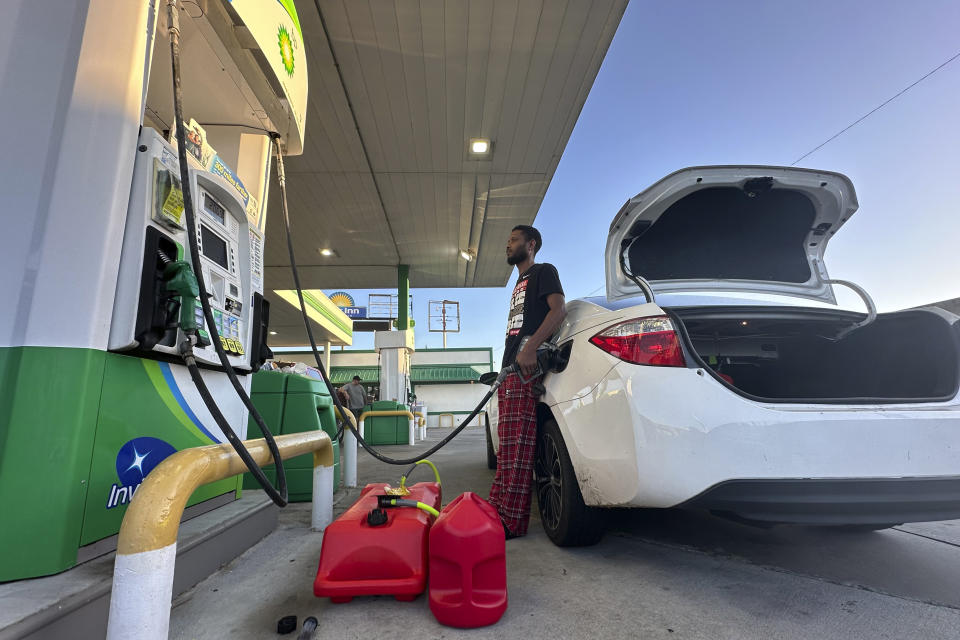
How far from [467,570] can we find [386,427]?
8945 millimetres

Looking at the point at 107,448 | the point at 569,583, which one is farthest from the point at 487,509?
the point at 107,448

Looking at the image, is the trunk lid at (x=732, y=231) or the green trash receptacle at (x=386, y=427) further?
the green trash receptacle at (x=386, y=427)

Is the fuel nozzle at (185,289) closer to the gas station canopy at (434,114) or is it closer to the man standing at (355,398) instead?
the gas station canopy at (434,114)

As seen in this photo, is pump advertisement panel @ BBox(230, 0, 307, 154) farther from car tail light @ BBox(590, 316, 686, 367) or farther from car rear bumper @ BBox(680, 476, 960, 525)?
car rear bumper @ BBox(680, 476, 960, 525)

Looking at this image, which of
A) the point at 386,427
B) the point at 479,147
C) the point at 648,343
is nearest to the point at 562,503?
the point at 648,343

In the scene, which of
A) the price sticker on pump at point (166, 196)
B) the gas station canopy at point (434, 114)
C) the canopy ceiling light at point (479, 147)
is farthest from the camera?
the canopy ceiling light at point (479, 147)

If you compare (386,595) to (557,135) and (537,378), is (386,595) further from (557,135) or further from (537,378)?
(557,135)

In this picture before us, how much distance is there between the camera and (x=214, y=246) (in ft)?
7.50

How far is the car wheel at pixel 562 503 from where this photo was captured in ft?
7.07

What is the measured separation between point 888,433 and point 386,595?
1.96m

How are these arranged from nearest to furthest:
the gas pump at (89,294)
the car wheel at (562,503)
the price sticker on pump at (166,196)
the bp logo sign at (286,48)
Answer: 1. the gas pump at (89,294)
2. the price sticker on pump at (166,196)
3. the car wheel at (562,503)
4. the bp logo sign at (286,48)

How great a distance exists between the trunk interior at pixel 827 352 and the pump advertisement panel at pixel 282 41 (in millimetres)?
2670

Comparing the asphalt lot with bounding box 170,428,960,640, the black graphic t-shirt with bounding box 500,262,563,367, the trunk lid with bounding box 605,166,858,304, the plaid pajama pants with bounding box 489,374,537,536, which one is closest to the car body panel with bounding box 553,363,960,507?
the asphalt lot with bounding box 170,428,960,640

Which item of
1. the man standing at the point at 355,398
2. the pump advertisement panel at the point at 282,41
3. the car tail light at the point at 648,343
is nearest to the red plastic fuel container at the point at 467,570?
the car tail light at the point at 648,343
